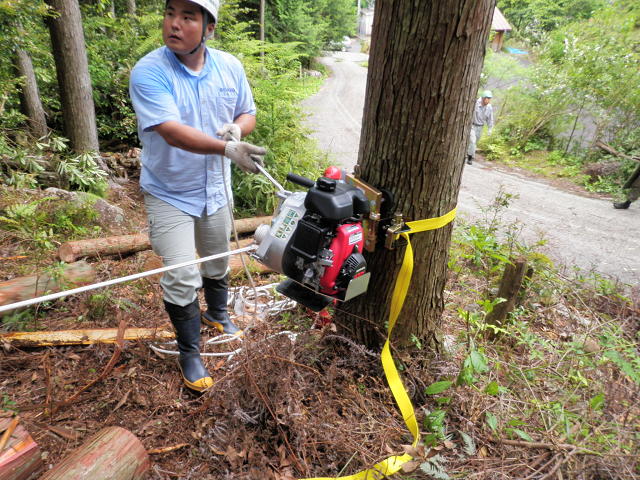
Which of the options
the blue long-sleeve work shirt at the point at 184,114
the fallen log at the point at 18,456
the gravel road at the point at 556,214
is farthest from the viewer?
the gravel road at the point at 556,214

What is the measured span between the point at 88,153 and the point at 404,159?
4.96m

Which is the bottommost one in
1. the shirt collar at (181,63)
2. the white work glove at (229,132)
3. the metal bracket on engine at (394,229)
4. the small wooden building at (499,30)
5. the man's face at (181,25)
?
the metal bracket on engine at (394,229)

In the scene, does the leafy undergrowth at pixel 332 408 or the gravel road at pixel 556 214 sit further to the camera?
the gravel road at pixel 556 214

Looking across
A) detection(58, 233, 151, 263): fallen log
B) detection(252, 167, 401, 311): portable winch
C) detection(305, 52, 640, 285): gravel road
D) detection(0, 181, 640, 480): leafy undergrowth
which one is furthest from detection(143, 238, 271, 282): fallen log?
detection(305, 52, 640, 285): gravel road

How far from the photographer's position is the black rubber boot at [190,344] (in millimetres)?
2209

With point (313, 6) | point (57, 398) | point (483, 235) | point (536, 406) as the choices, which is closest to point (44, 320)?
point (57, 398)

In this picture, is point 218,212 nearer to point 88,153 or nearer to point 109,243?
point 109,243

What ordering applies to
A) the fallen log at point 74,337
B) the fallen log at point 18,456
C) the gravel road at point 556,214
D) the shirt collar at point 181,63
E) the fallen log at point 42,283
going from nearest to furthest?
the fallen log at point 18,456, the shirt collar at point 181,63, the fallen log at point 74,337, the fallen log at point 42,283, the gravel road at point 556,214

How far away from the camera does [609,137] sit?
34.7ft

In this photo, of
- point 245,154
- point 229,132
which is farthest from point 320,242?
point 229,132

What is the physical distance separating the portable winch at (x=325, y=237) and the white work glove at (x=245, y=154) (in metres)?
0.29

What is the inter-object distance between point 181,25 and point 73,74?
3.98 meters

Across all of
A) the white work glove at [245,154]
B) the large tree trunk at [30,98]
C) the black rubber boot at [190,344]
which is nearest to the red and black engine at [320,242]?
the white work glove at [245,154]

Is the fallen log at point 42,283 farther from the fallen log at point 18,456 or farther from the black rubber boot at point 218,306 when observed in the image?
the fallen log at point 18,456
